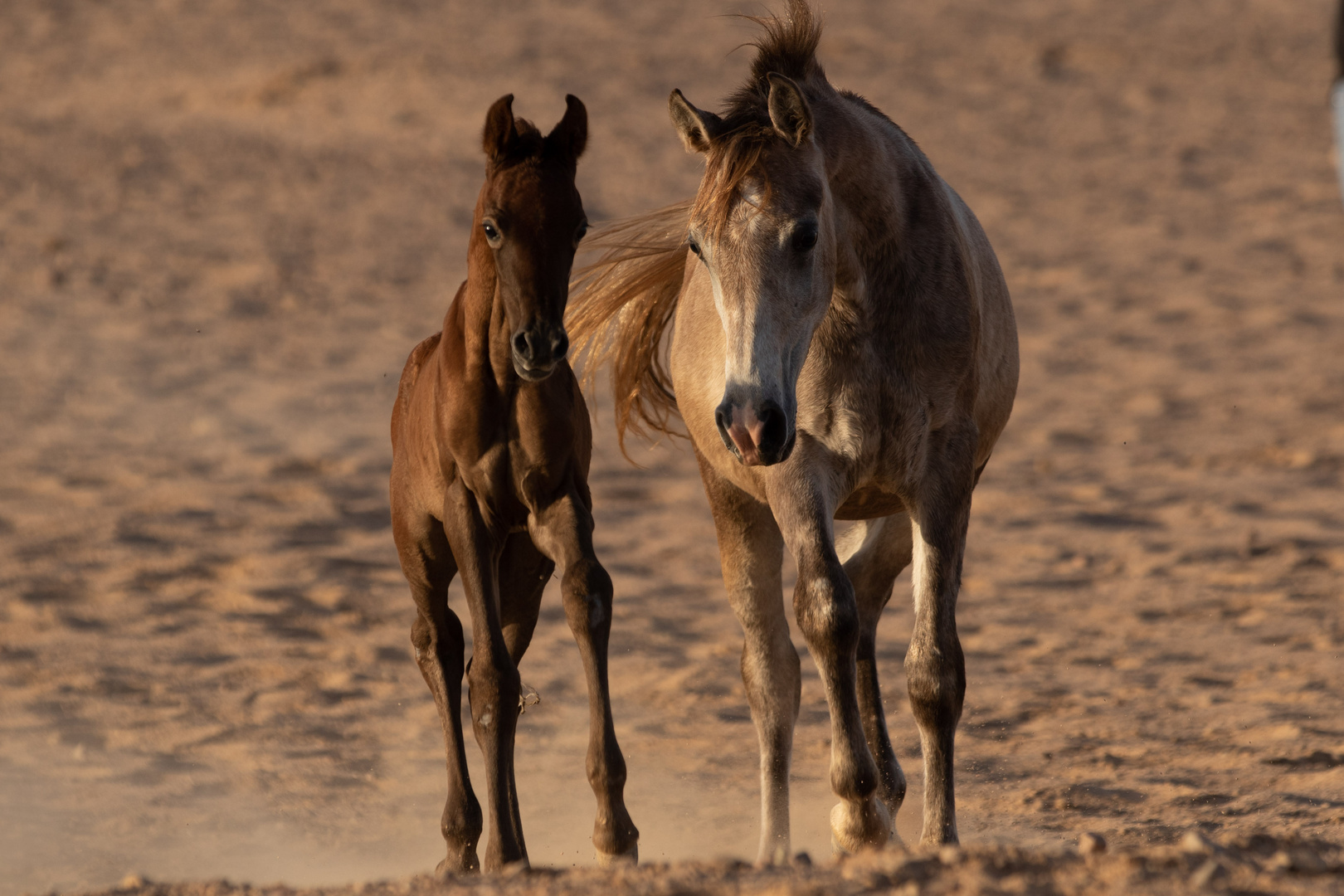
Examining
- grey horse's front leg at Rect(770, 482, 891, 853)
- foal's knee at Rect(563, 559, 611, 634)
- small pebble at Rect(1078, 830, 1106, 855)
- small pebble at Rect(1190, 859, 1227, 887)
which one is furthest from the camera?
foal's knee at Rect(563, 559, 611, 634)

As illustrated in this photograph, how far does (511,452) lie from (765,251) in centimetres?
91

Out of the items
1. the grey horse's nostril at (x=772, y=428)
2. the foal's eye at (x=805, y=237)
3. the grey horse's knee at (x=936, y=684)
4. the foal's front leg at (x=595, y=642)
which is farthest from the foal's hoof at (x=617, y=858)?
the foal's eye at (x=805, y=237)

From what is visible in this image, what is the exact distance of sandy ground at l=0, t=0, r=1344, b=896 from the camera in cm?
539

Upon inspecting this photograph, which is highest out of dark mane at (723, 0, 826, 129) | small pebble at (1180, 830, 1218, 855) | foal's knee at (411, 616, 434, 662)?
dark mane at (723, 0, 826, 129)

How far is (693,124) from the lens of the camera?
3.96 m

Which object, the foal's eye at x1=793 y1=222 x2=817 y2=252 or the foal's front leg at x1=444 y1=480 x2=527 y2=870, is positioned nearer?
the foal's eye at x1=793 y1=222 x2=817 y2=252

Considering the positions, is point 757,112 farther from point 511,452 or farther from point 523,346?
point 511,452

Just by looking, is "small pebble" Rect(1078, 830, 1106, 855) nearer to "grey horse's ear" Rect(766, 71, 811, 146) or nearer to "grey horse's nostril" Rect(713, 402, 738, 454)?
"grey horse's nostril" Rect(713, 402, 738, 454)

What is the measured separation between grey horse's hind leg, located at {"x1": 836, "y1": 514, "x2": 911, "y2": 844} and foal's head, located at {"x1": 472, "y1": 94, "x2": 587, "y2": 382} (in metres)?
1.41

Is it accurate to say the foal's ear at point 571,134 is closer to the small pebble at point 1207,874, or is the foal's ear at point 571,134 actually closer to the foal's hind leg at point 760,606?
the foal's hind leg at point 760,606

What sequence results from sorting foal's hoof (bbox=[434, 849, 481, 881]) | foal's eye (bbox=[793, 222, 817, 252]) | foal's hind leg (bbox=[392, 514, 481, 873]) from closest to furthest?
foal's eye (bbox=[793, 222, 817, 252]) → foal's hoof (bbox=[434, 849, 481, 881]) → foal's hind leg (bbox=[392, 514, 481, 873])

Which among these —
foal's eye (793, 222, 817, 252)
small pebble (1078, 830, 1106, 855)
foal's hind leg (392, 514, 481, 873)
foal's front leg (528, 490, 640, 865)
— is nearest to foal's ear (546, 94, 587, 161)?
foal's eye (793, 222, 817, 252)

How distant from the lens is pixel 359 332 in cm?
1206

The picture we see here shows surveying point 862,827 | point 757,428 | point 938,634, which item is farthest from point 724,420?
point 862,827
